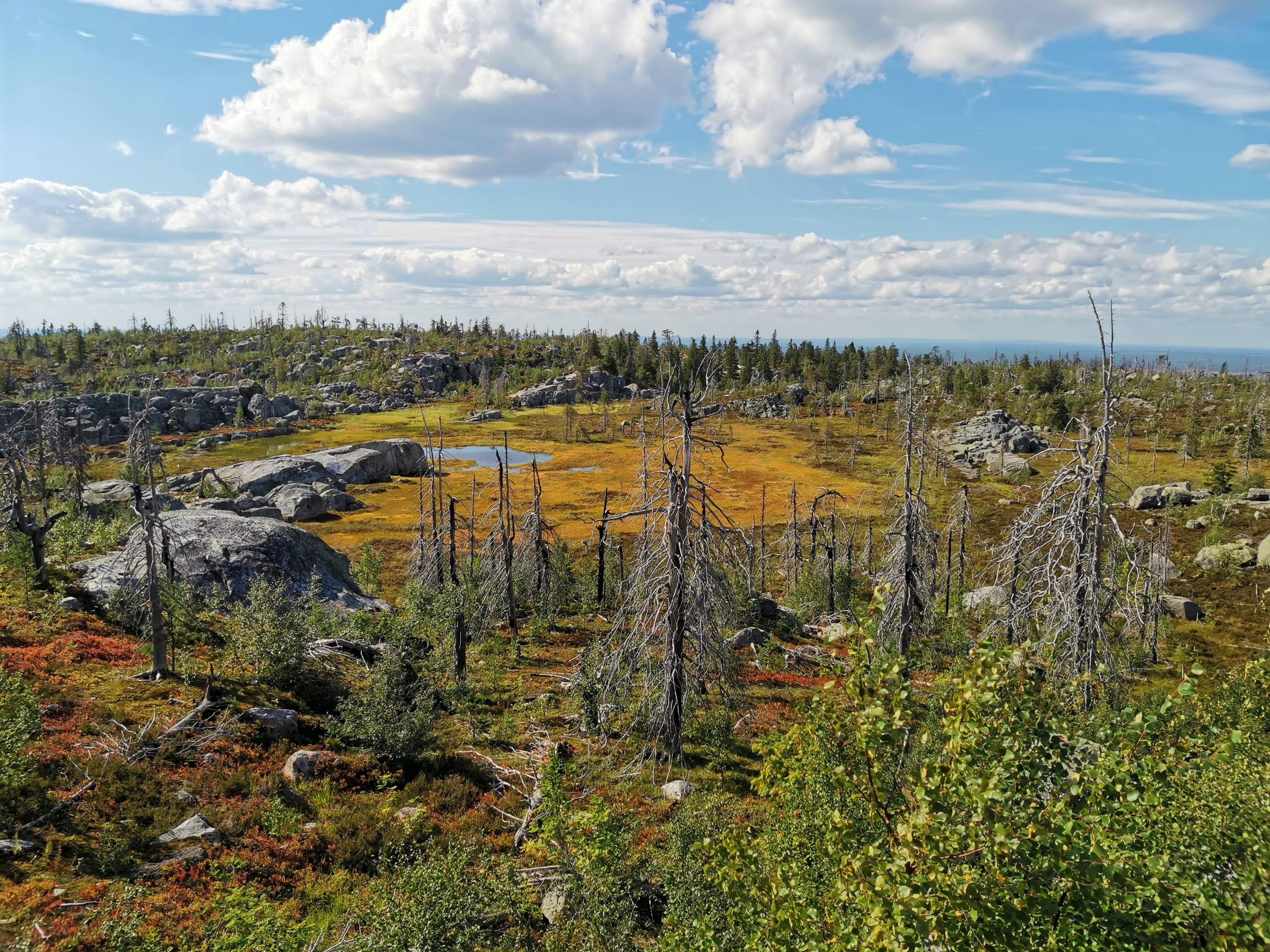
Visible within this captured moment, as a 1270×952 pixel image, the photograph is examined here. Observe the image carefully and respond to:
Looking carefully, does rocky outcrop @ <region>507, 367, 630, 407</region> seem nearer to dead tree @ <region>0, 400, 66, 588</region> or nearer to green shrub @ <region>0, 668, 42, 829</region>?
dead tree @ <region>0, 400, 66, 588</region>

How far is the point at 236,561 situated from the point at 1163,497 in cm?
8196

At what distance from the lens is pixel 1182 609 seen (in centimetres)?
4247

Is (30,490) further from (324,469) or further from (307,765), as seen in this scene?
(307,765)

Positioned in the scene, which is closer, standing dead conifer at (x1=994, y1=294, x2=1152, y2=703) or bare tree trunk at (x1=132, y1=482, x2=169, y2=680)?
standing dead conifer at (x1=994, y1=294, x2=1152, y2=703)

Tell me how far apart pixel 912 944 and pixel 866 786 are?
1.97 meters

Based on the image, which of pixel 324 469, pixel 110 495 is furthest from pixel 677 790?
pixel 324 469

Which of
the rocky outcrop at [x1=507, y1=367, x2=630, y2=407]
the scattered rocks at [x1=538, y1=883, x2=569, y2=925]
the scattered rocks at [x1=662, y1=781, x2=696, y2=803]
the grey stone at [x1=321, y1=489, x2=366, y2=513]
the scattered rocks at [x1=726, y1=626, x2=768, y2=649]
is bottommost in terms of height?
the grey stone at [x1=321, y1=489, x2=366, y2=513]

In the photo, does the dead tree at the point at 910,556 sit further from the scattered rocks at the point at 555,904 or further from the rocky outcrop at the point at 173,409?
the rocky outcrop at the point at 173,409

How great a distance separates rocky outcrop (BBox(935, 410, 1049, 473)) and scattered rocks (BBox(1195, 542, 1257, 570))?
1489 inches

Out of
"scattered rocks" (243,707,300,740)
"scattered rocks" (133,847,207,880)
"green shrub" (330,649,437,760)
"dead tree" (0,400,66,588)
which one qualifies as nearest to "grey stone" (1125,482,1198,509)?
"green shrub" (330,649,437,760)

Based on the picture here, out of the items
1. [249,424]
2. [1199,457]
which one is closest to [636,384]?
[249,424]

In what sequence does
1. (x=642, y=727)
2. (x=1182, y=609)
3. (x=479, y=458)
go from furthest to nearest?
(x=479, y=458) → (x=1182, y=609) → (x=642, y=727)

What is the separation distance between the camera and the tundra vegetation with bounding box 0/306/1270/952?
16.2 ft

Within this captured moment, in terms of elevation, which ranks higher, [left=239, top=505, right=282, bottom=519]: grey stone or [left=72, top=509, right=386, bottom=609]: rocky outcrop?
[left=72, top=509, right=386, bottom=609]: rocky outcrop
